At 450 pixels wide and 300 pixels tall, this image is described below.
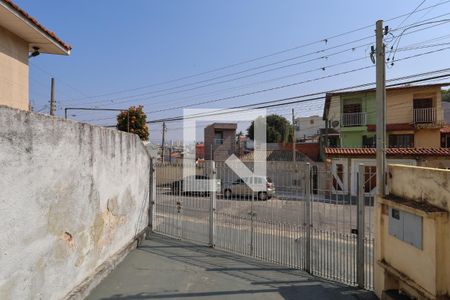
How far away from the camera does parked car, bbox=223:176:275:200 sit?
690 cm

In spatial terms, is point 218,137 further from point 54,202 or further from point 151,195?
point 54,202

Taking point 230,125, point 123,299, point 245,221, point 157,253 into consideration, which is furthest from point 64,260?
point 230,125

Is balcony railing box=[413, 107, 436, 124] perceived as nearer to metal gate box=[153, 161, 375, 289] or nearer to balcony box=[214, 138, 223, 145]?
balcony box=[214, 138, 223, 145]

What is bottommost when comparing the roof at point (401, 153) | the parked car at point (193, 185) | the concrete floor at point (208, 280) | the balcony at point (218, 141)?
the concrete floor at point (208, 280)

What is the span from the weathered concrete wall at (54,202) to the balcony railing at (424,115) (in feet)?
80.3

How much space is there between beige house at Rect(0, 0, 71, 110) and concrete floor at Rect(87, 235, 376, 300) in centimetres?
423

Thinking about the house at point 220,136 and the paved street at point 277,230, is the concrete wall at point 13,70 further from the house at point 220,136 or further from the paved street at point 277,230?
the house at point 220,136

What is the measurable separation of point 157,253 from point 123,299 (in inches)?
93.2

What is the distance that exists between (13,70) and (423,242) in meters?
8.13

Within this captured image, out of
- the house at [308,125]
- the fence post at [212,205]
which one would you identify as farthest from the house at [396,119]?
the house at [308,125]

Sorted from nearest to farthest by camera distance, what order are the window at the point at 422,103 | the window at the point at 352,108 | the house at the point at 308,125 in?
1. the window at the point at 422,103
2. the window at the point at 352,108
3. the house at the point at 308,125

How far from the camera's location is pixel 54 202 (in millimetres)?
4129

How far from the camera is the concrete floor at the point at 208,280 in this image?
513cm

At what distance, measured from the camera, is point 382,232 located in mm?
5059
